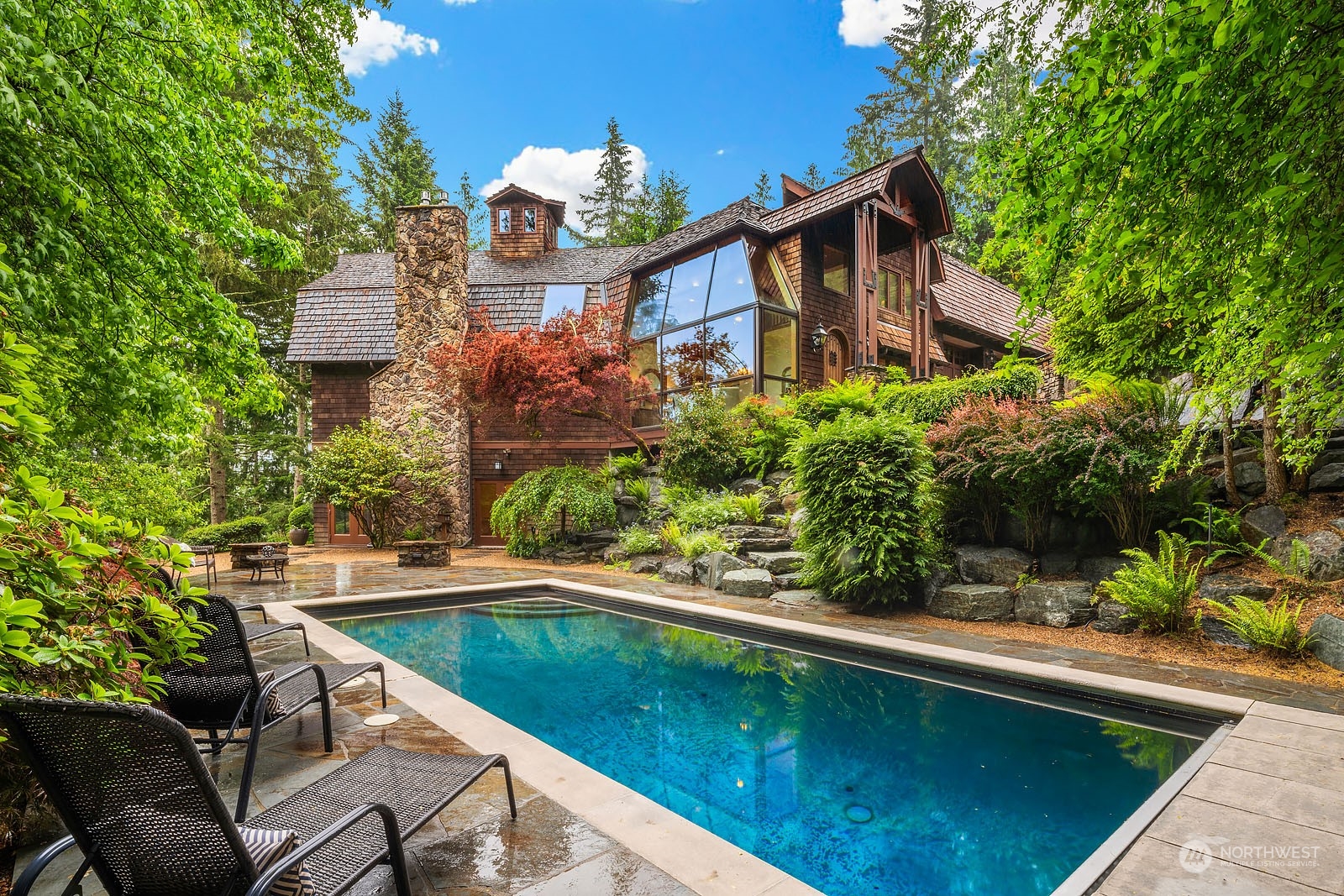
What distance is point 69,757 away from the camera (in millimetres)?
1397

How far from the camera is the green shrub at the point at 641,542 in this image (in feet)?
36.1

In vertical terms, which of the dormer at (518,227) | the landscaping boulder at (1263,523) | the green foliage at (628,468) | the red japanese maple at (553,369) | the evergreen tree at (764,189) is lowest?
the landscaping boulder at (1263,523)

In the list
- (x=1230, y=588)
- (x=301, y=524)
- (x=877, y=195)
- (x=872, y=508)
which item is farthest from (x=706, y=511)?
(x=301, y=524)

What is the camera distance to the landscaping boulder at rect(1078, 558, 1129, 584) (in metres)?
6.18

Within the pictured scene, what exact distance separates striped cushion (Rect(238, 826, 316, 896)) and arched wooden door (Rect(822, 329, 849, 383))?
14.0m

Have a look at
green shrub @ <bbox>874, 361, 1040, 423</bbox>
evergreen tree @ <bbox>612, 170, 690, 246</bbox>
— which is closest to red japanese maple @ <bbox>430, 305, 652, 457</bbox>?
green shrub @ <bbox>874, 361, 1040, 423</bbox>

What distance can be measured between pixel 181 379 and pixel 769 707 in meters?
4.95

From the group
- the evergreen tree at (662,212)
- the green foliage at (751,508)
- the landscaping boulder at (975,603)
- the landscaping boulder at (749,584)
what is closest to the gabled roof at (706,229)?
the green foliage at (751,508)

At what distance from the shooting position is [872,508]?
688cm

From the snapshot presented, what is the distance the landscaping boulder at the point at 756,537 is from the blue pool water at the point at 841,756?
10.8 ft

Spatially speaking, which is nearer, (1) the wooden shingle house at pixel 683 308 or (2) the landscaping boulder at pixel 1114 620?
(2) the landscaping boulder at pixel 1114 620

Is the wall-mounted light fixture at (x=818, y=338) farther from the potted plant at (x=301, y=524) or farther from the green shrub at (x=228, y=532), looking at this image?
the green shrub at (x=228, y=532)

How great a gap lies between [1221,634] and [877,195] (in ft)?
34.2

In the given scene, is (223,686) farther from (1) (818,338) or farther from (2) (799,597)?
(1) (818,338)
